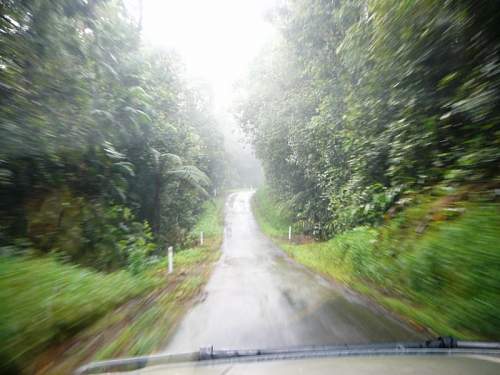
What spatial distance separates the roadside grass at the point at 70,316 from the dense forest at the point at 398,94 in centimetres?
574

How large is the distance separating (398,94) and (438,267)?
3.44 meters

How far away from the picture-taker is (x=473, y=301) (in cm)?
366

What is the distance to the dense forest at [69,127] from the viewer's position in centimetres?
417

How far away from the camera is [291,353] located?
7.69ft

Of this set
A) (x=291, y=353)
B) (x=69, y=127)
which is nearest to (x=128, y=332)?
(x=291, y=353)

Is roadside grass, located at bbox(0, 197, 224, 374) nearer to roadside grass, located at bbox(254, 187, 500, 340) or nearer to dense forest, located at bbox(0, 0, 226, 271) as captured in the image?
dense forest, located at bbox(0, 0, 226, 271)

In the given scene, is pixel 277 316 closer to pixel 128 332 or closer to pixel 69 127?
pixel 128 332

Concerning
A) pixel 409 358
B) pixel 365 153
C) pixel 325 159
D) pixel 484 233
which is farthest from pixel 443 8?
pixel 325 159

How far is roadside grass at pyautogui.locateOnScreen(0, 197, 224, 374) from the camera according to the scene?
9.78 ft

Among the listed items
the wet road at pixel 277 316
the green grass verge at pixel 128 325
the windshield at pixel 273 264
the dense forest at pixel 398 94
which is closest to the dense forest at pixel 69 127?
the windshield at pixel 273 264

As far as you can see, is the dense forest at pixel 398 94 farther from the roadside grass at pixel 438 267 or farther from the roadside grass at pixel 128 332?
the roadside grass at pixel 128 332

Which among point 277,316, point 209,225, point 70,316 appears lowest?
point 277,316

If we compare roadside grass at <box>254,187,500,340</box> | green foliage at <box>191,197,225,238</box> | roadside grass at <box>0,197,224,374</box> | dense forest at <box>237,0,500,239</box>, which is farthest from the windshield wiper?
green foliage at <box>191,197,225,238</box>

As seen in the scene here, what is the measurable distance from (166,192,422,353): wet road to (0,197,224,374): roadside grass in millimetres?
513
